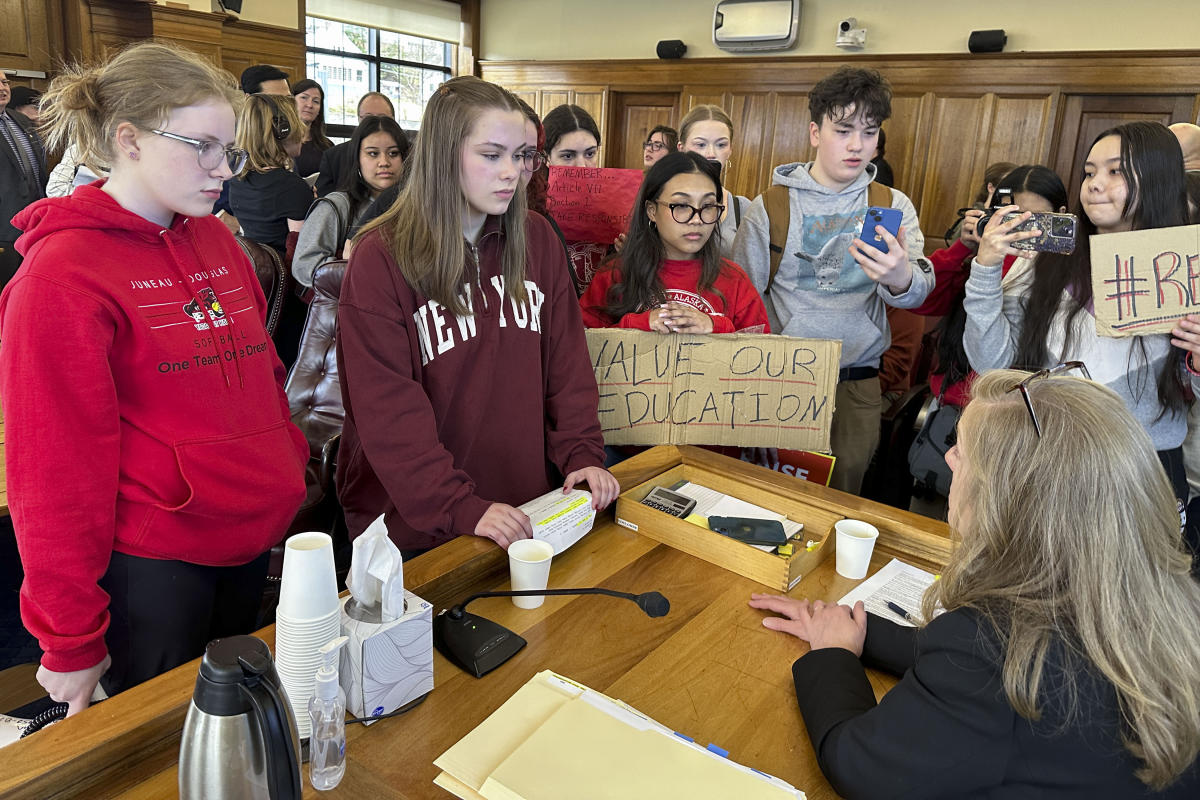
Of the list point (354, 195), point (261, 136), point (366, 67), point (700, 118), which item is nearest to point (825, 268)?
point (700, 118)

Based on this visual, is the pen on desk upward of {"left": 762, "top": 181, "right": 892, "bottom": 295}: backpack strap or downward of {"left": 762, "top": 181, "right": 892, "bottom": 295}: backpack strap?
downward

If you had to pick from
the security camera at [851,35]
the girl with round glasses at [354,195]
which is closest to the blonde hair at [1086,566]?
the girl with round glasses at [354,195]

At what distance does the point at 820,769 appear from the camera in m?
0.96

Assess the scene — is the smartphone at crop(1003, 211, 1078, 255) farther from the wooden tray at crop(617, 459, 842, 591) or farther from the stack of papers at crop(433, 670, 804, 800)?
the stack of papers at crop(433, 670, 804, 800)

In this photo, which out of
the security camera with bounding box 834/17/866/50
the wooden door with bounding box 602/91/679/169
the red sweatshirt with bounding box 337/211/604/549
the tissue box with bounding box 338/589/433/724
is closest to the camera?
the tissue box with bounding box 338/589/433/724

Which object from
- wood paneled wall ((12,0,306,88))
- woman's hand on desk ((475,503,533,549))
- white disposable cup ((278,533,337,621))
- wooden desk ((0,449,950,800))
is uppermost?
wood paneled wall ((12,0,306,88))

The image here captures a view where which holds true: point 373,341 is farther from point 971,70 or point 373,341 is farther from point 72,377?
point 971,70

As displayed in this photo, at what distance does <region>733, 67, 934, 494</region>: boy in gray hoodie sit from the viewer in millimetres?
2295

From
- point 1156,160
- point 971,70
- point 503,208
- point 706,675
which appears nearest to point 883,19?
point 971,70

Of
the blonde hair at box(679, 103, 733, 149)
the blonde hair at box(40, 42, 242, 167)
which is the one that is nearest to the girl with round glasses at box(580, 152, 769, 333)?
the blonde hair at box(679, 103, 733, 149)

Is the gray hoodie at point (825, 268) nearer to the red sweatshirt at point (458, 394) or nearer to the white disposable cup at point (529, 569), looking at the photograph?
the red sweatshirt at point (458, 394)

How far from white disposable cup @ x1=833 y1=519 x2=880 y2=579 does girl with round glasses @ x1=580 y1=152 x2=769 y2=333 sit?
829mm

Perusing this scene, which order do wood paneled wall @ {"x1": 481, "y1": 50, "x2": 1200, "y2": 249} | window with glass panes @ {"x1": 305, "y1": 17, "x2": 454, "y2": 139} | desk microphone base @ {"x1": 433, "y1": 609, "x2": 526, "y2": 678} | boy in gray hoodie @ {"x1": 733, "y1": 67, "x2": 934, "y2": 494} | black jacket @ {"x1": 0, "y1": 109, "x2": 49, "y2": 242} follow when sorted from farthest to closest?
window with glass panes @ {"x1": 305, "y1": 17, "x2": 454, "y2": 139}
wood paneled wall @ {"x1": 481, "y1": 50, "x2": 1200, "y2": 249}
black jacket @ {"x1": 0, "y1": 109, "x2": 49, "y2": 242}
boy in gray hoodie @ {"x1": 733, "y1": 67, "x2": 934, "y2": 494}
desk microphone base @ {"x1": 433, "y1": 609, "x2": 526, "y2": 678}

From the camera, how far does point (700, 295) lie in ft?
7.19
